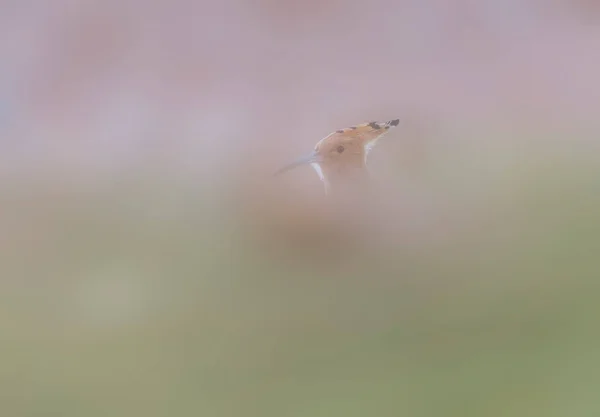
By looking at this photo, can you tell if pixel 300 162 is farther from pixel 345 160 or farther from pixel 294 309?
pixel 294 309

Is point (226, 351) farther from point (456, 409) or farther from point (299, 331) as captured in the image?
point (456, 409)

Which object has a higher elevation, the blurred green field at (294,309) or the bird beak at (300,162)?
the bird beak at (300,162)

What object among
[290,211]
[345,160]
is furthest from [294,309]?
[345,160]

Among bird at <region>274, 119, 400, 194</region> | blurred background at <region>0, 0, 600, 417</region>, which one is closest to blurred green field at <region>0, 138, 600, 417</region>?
blurred background at <region>0, 0, 600, 417</region>

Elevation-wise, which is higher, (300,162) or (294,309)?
(300,162)

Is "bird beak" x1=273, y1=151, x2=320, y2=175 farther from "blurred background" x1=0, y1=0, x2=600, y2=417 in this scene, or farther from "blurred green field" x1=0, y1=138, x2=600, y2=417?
"blurred green field" x1=0, y1=138, x2=600, y2=417

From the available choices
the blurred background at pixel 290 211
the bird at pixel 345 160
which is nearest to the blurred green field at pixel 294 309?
the blurred background at pixel 290 211

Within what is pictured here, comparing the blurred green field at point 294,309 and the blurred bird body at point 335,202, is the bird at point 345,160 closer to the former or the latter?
the blurred bird body at point 335,202
